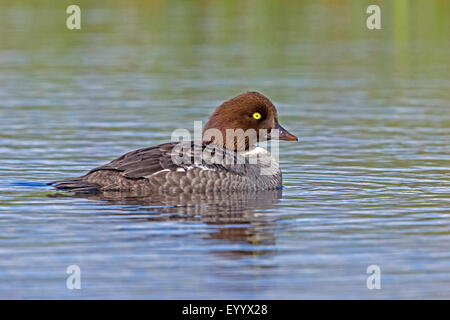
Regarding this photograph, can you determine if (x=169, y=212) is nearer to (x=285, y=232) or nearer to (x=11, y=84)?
(x=285, y=232)

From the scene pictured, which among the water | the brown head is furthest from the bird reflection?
the brown head

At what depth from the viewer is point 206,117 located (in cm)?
1777

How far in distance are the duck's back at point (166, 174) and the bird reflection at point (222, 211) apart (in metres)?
0.11

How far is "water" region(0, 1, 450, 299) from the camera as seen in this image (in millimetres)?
8773

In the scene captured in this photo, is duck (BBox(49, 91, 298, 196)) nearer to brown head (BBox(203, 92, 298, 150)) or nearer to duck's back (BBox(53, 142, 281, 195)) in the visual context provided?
duck's back (BBox(53, 142, 281, 195))

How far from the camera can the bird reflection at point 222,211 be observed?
9.93 m

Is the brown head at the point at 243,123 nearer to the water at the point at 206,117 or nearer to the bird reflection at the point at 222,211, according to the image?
the water at the point at 206,117

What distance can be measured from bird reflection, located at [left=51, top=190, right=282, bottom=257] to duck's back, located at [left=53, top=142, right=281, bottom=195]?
11cm

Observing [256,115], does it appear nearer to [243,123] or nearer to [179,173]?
[243,123]

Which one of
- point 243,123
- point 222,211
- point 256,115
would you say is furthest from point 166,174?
point 256,115

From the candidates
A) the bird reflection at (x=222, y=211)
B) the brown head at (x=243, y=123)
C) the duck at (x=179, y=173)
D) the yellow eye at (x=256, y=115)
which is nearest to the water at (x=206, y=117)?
the bird reflection at (x=222, y=211)
